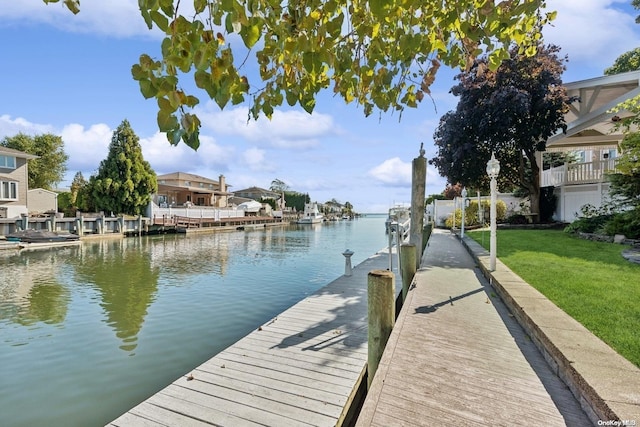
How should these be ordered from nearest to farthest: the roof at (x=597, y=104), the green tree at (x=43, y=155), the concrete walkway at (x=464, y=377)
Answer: the concrete walkway at (x=464, y=377) < the roof at (x=597, y=104) < the green tree at (x=43, y=155)

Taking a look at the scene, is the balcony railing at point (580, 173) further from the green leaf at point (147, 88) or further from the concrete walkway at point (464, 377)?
the green leaf at point (147, 88)

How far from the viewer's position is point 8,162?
94.9 ft

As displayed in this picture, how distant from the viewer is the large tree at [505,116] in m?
14.8

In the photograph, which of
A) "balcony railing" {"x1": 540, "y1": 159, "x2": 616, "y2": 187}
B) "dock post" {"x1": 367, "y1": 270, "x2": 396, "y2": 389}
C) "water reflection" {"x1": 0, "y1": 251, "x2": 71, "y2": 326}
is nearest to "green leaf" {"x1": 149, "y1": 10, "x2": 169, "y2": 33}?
"dock post" {"x1": 367, "y1": 270, "x2": 396, "y2": 389}

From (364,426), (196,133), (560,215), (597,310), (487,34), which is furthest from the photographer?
(560,215)

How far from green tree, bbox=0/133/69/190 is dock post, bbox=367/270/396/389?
169ft

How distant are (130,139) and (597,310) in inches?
1400

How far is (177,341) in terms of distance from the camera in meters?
6.52

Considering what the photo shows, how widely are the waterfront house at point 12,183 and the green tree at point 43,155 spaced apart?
1378 cm

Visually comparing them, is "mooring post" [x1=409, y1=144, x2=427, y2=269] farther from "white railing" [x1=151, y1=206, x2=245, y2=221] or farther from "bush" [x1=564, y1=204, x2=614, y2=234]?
"white railing" [x1=151, y1=206, x2=245, y2=221]

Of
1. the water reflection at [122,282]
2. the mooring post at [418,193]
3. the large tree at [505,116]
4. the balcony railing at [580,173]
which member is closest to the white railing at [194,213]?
the water reflection at [122,282]

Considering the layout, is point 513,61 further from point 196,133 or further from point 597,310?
point 196,133

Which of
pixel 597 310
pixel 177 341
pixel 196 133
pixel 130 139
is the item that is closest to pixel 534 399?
pixel 597 310

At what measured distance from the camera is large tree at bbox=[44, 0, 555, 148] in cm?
149
